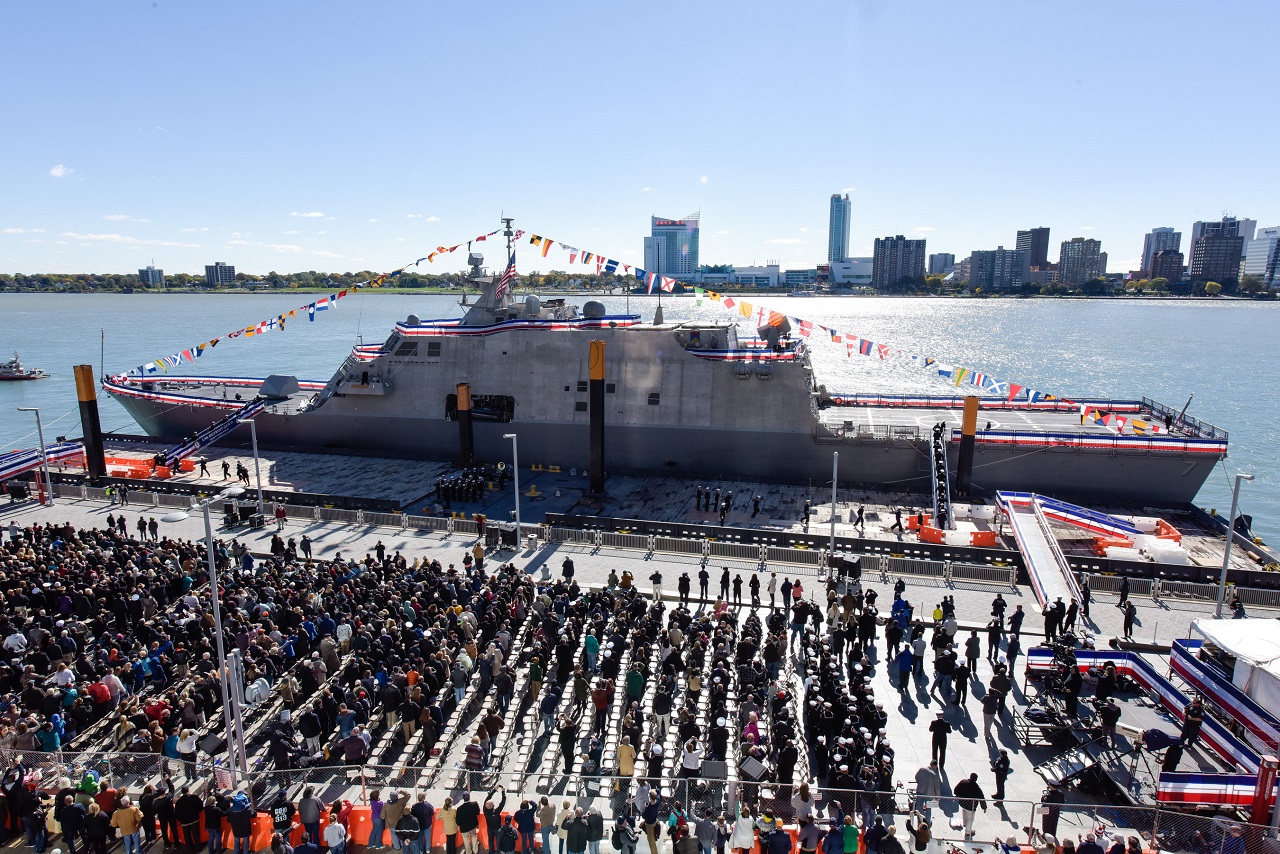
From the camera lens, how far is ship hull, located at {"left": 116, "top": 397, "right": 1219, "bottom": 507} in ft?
101

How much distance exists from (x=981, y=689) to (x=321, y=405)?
32.0 m

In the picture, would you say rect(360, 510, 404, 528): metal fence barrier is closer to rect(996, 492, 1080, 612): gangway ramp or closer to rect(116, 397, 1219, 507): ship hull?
rect(116, 397, 1219, 507): ship hull

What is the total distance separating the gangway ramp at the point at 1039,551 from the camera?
20.0 meters

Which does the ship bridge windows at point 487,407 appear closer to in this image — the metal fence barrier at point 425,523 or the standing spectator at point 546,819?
the metal fence barrier at point 425,523

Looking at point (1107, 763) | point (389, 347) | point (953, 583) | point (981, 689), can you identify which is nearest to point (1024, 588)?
point (953, 583)

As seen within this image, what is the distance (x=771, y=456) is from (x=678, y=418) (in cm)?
430

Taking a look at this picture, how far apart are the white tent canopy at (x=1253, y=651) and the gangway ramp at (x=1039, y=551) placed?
621 centimetres

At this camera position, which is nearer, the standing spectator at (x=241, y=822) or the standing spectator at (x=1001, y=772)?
the standing spectator at (x=241, y=822)

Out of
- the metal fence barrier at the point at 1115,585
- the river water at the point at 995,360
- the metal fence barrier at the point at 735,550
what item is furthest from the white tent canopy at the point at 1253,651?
the river water at the point at 995,360

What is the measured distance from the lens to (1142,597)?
2103 cm

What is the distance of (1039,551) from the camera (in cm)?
2212

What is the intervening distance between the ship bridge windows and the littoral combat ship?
0.07m

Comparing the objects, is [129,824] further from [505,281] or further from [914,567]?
[505,281]

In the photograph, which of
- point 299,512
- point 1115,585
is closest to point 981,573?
point 1115,585
